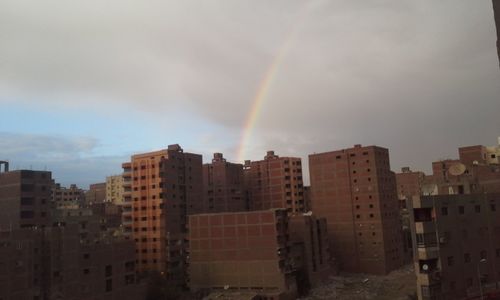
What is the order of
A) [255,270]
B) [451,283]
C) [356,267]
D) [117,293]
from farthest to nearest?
[356,267] < [255,270] < [117,293] < [451,283]

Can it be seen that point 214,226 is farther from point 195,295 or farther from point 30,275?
point 30,275

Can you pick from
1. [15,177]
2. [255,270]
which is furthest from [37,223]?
[255,270]

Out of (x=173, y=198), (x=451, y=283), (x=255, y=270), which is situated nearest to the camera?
(x=451, y=283)

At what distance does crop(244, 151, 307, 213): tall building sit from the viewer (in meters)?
83.3

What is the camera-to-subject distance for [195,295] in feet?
163

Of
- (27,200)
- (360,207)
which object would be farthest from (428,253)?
(27,200)

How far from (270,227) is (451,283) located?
1999cm

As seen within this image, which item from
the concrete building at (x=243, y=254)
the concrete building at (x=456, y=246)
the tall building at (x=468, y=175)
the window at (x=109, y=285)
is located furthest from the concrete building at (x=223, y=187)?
the concrete building at (x=456, y=246)

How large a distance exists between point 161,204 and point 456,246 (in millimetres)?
36046

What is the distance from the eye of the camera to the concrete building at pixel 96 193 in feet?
386

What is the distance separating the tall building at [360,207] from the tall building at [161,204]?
742 inches

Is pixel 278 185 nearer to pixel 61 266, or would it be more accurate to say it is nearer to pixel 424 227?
pixel 61 266

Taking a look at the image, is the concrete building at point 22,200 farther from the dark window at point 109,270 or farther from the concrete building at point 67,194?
the concrete building at point 67,194

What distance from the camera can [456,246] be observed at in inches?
1355
